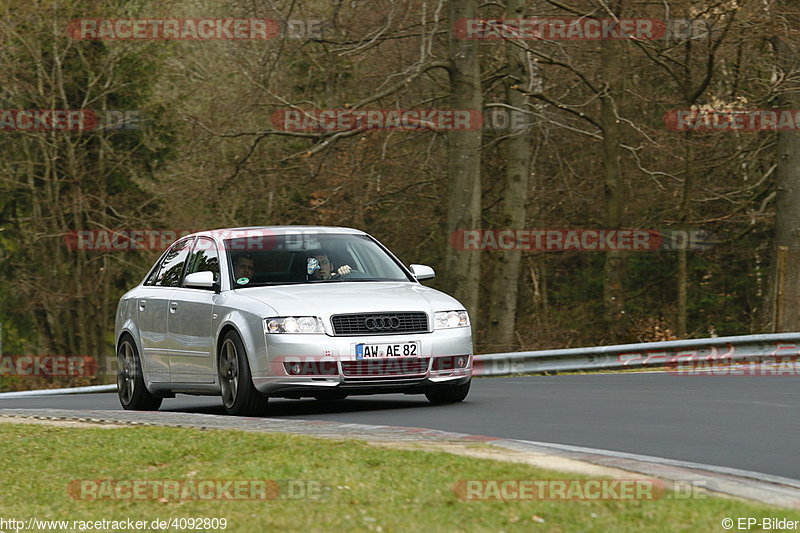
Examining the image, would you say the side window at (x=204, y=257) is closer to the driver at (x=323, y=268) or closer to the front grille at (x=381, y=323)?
the driver at (x=323, y=268)

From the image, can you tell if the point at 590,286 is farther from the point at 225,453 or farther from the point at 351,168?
the point at 225,453

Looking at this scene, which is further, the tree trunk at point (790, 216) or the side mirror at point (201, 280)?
the tree trunk at point (790, 216)

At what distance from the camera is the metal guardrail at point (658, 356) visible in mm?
17594

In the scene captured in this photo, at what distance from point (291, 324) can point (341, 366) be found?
567mm

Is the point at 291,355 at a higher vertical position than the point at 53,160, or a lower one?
lower

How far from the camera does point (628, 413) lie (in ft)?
39.7

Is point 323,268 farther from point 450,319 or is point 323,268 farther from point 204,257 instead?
point 450,319

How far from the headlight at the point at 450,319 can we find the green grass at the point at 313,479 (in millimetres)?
2777

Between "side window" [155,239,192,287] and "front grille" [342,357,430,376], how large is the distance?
284 centimetres

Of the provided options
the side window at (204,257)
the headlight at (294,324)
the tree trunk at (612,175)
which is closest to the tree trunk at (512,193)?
the tree trunk at (612,175)

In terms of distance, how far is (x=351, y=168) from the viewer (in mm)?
29266

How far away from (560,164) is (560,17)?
386 cm

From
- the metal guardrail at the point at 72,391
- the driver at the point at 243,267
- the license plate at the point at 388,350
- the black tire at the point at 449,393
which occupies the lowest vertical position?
the metal guardrail at the point at 72,391

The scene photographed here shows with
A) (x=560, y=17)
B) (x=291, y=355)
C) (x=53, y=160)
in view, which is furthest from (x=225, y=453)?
(x=53, y=160)
